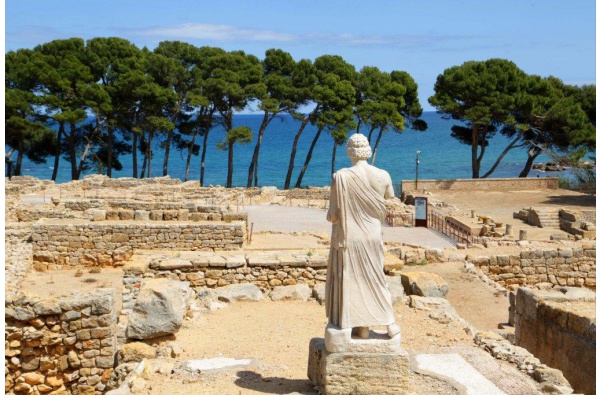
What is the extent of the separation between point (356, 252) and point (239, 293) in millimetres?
5085

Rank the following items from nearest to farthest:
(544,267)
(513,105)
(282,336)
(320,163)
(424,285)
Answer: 1. (282,336)
2. (424,285)
3. (544,267)
4. (513,105)
5. (320,163)

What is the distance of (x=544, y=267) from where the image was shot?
1672 cm

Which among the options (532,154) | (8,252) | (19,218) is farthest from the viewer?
(532,154)

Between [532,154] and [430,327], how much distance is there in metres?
39.4

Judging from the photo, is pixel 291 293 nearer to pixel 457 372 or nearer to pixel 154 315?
pixel 154 315

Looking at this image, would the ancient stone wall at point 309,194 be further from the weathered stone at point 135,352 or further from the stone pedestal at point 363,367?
the stone pedestal at point 363,367

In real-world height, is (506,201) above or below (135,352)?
above

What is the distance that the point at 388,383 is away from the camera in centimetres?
693

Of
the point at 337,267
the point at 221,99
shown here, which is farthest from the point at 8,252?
the point at 221,99

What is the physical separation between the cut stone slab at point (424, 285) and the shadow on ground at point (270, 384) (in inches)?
181

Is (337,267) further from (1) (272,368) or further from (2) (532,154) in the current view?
(2) (532,154)

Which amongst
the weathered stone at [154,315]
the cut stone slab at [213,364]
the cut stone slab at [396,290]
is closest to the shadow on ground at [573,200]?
the cut stone slab at [396,290]

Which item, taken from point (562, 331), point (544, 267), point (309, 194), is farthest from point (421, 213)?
point (562, 331)

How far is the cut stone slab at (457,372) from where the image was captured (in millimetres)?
7344
